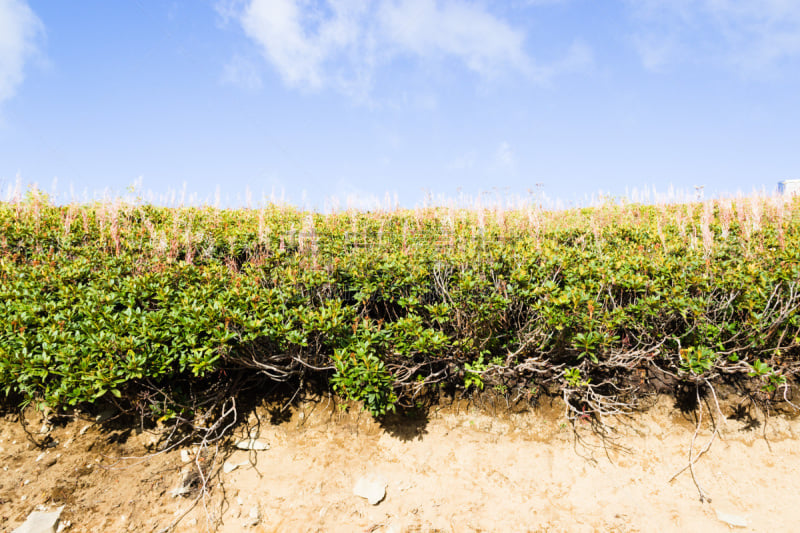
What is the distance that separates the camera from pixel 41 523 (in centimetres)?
359

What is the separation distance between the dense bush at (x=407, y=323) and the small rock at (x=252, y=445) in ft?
2.10

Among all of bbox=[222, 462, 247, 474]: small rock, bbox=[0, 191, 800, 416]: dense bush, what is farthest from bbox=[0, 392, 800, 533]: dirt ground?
bbox=[0, 191, 800, 416]: dense bush

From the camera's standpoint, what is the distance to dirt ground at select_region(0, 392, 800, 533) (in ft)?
12.2

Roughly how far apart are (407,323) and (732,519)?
340cm

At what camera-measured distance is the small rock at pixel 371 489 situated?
153 inches

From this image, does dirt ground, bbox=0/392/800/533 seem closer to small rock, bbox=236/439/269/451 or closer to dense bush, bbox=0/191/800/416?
small rock, bbox=236/439/269/451

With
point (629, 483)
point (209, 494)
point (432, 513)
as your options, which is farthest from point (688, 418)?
point (209, 494)

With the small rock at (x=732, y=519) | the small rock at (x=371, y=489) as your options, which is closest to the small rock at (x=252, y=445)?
the small rock at (x=371, y=489)

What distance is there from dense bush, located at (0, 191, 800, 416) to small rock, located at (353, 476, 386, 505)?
2.28 ft

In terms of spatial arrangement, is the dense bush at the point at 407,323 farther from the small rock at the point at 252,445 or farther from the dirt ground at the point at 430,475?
the small rock at the point at 252,445

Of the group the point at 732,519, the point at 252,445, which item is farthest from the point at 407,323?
the point at 732,519

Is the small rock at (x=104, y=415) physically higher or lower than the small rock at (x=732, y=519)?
higher

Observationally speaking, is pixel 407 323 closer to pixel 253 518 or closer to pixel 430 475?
pixel 430 475

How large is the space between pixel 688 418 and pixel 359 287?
153 inches
